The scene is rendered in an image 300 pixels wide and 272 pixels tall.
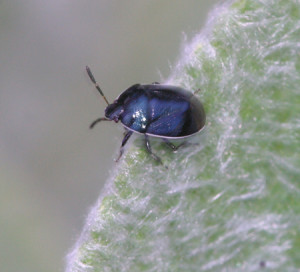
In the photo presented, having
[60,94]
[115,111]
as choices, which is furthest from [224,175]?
[60,94]

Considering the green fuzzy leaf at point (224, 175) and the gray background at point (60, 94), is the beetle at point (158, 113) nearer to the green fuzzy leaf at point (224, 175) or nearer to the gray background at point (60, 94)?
the green fuzzy leaf at point (224, 175)

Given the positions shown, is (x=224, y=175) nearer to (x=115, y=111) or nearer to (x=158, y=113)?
(x=158, y=113)

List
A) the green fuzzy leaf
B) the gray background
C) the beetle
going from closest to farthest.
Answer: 1. the green fuzzy leaf
2. the beetle
3. the gray background

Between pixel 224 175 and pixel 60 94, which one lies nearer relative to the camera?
pixel 224 175

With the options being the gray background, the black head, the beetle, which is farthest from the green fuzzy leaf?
the gray background

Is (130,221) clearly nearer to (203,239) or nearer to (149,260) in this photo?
(149,260)

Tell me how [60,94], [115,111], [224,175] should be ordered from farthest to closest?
[60,94] → [115,111] → [224,175]

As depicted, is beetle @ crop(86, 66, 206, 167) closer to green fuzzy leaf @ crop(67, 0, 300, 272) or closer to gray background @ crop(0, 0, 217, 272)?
green fuzzy leaf @ crop(67, 0, 300, 272)

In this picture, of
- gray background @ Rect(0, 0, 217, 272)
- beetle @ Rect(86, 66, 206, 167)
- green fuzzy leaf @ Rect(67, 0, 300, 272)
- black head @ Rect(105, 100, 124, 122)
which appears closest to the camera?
green fuzzy leaf @ Rect(67, 0, 300, 272)
